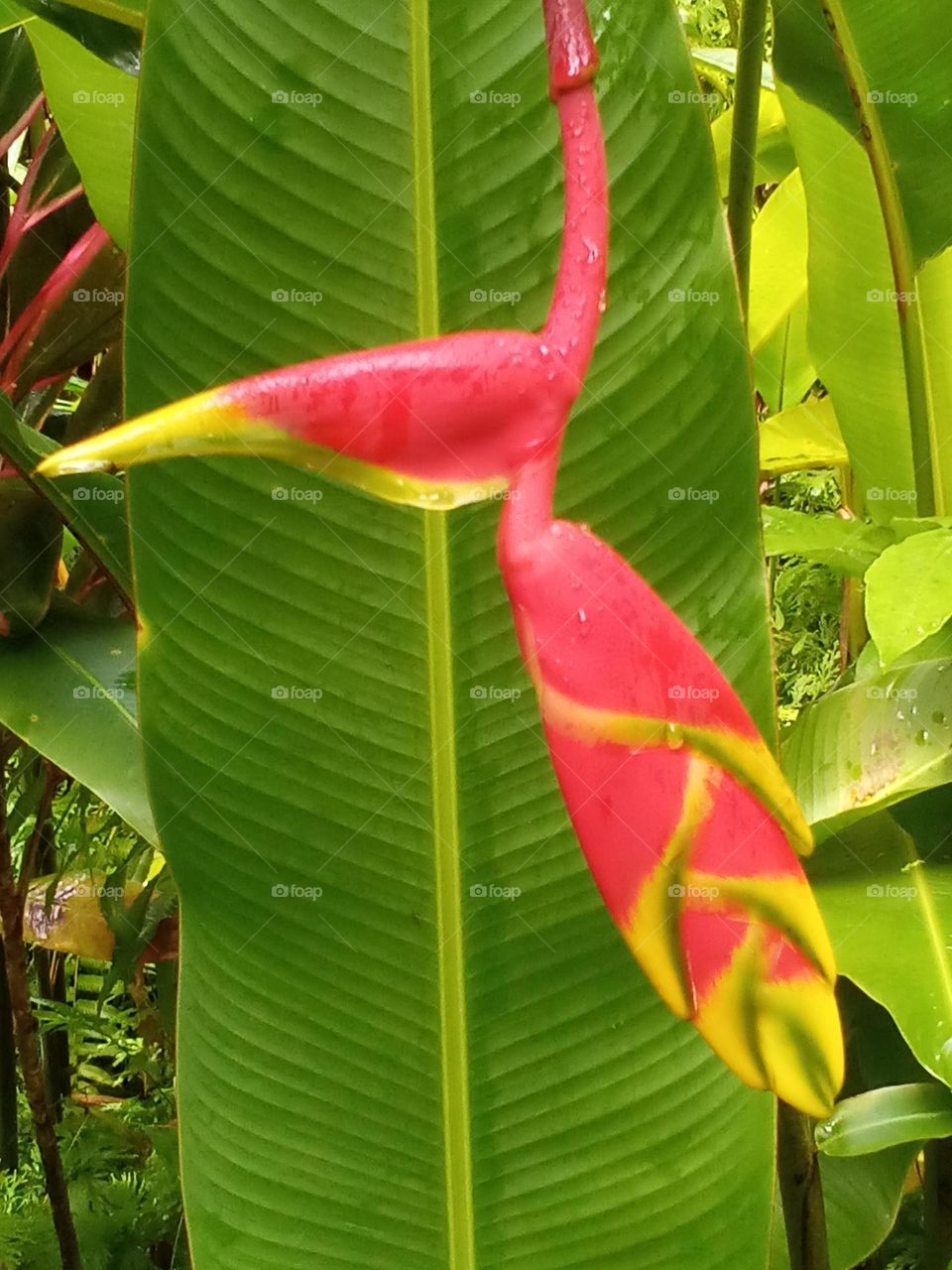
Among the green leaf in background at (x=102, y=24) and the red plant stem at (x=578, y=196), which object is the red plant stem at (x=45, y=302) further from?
the red plant stem at (x=578, y=196)

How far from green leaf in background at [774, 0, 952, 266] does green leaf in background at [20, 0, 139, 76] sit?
342 mm

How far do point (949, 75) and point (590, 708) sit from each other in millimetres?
548

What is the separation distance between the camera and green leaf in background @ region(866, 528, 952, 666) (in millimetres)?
409

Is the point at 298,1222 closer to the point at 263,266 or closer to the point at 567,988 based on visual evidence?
the point at 567,988

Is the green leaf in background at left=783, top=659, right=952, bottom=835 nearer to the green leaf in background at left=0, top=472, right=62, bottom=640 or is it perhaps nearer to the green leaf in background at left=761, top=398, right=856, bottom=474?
the green leaf in background at left=761, top=398, right=856, bottom=474

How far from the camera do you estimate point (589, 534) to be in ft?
0.48

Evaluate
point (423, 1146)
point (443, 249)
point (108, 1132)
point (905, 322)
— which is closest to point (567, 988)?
point (423, 1146)

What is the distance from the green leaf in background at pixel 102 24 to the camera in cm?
53

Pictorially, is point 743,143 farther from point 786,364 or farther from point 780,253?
point 786,364

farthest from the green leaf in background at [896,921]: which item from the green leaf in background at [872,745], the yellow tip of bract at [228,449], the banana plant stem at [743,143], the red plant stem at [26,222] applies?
the red plant stem at [26,222]

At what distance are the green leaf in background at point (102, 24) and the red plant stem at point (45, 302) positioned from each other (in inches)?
5.2

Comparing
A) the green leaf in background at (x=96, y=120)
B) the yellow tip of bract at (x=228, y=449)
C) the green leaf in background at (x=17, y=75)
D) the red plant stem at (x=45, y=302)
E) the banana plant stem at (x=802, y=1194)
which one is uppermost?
the green leaf in background at (x=17, y=75)

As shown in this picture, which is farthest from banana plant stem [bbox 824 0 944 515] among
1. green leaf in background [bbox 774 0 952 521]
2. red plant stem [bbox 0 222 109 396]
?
red plant stem [bbox 0 222 109 396]

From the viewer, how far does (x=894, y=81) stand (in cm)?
55
